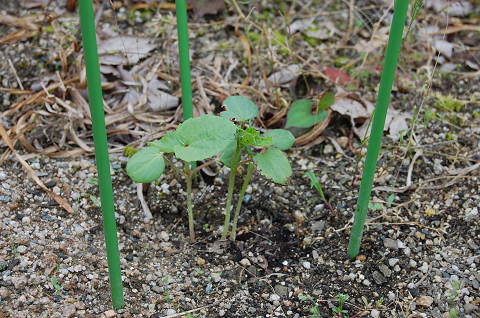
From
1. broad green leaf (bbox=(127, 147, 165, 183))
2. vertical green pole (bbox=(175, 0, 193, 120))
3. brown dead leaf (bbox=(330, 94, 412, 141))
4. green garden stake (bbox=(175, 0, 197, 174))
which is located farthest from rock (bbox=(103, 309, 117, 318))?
brown dead leaf (bbox=(330, 94, 412, 141))

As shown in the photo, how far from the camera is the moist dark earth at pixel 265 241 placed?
1358 mm

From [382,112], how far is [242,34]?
3.92 feet

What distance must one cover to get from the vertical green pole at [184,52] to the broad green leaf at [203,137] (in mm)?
317

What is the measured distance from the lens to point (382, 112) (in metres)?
1.26

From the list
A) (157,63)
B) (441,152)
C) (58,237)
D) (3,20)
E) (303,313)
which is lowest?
(303,313)

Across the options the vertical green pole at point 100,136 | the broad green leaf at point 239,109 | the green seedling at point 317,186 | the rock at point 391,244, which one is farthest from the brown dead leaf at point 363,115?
the vertical green pole at point 100,136

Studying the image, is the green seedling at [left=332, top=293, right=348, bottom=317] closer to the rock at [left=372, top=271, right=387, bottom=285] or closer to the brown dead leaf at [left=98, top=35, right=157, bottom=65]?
the rock at [left=372, top=271, right=387, bottom=285]

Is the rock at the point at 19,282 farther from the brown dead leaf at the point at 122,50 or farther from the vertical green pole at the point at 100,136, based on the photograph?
the brown dead leaf at the point at 122,50

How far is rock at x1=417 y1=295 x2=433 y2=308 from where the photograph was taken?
1.37 metres

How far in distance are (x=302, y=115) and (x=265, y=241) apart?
1.81 ft

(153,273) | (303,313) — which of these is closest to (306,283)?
(303,313)

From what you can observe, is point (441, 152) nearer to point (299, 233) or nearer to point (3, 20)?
point (299, 233)

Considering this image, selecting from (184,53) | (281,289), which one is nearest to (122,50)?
(184,53)

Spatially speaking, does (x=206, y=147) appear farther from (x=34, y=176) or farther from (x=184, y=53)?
(x=34, y=176)
